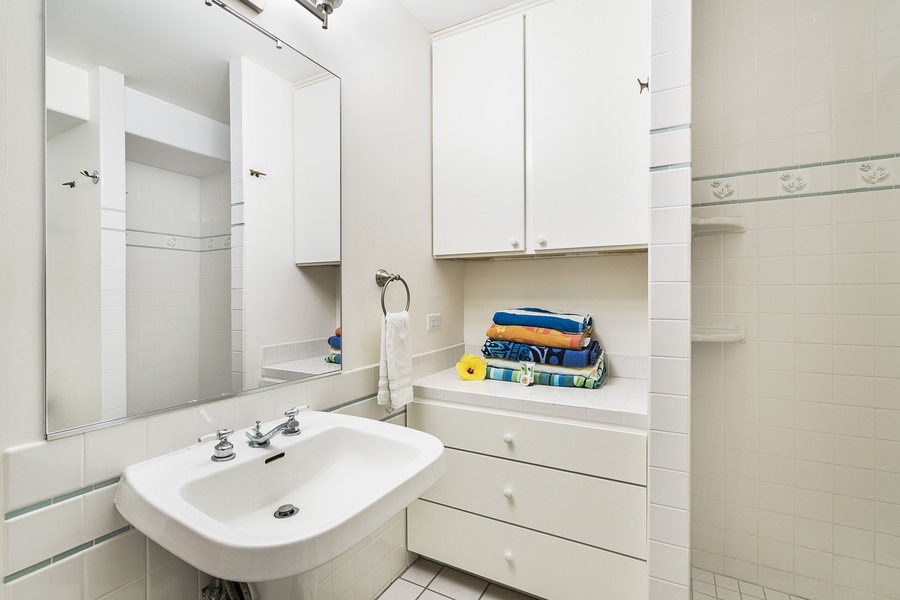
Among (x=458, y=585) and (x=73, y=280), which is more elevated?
(x=73, y=280)

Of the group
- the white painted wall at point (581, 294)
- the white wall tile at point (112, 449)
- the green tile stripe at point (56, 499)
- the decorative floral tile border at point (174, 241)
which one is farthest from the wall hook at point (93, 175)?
the white painted wall at point (581, 294)

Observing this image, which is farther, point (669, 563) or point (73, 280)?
point (669, 563)

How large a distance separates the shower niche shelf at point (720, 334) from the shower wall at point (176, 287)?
5.28 ft

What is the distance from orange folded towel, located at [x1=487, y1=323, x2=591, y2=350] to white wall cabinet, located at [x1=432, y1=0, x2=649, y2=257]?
33cm

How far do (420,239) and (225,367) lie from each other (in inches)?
39.6

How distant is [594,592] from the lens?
1.36 metres

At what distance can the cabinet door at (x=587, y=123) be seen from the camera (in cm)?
151

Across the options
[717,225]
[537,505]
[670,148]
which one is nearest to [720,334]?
[717,225]

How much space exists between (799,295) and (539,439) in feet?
3.63

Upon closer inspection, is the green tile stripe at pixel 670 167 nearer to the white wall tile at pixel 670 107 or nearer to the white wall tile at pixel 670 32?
the white wall tile at pixel 670 107

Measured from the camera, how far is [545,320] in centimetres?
174

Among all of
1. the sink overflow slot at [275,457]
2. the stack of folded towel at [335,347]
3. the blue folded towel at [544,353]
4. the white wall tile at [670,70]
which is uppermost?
the white wall tile at [670,70]

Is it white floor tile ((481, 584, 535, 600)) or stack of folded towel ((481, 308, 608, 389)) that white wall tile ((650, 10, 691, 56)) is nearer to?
stack of folded towel ((481, 308, 608, 389))

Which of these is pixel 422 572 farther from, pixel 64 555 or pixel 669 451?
pixel 64 555
